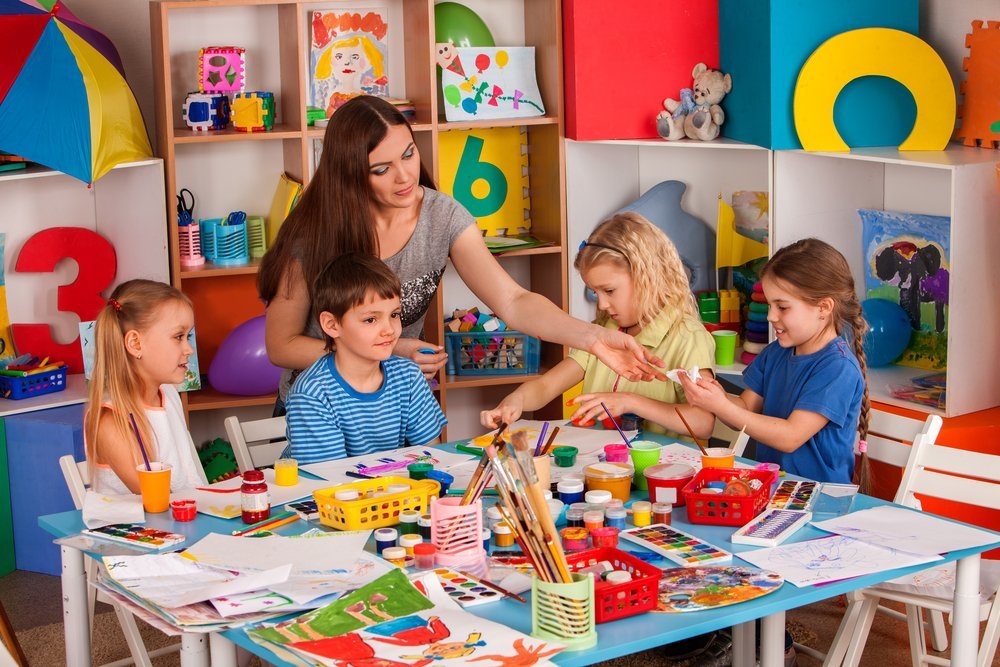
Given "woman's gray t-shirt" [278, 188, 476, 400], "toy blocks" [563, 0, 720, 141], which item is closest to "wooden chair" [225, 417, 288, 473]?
"woman's gray t-shirt" [278, 188, 476, 400]

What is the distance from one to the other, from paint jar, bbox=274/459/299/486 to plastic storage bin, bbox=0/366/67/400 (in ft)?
5.67

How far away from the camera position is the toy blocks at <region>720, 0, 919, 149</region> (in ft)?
11.8

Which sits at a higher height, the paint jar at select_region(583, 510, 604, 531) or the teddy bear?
the teddy bear

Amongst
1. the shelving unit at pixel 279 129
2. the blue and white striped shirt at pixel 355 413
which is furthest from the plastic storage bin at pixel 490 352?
the blue and white striped shirt at pixel 355 413

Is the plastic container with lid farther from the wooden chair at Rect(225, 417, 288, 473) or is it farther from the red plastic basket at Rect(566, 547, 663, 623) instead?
the wooden chair at Rect(225, 417, 288, 473)

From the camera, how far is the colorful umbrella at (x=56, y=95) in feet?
11.4

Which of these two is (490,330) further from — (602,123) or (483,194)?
(602,123)

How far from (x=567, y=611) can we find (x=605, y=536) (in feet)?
1.13

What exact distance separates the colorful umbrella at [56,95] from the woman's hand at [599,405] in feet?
5.32

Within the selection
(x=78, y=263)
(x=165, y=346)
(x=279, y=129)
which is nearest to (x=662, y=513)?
(x=165, y=346)

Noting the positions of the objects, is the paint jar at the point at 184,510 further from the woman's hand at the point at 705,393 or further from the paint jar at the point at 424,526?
the woman's hand at the point at 705,393

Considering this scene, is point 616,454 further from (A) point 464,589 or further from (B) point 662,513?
(A) point 464,589

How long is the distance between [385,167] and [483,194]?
1.52 meters

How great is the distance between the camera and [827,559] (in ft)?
6.42
